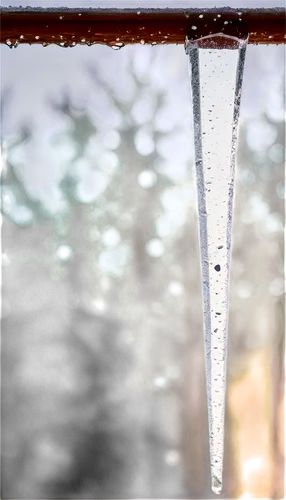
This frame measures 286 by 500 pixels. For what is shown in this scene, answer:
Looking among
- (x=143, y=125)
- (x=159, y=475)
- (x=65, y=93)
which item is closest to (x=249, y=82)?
(x=143, y=125)

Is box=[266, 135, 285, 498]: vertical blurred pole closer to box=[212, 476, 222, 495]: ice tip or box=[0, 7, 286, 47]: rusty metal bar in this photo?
box=[212, 476, 222, 495]: ice tip

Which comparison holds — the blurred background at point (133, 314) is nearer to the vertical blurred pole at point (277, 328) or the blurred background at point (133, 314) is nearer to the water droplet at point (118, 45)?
the vertical blurred pole at point (277, 328)

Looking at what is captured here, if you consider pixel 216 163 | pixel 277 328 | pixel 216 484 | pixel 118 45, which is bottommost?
pixel 277 328

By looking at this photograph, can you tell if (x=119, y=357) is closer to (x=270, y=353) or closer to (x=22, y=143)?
(x=270, y=353)

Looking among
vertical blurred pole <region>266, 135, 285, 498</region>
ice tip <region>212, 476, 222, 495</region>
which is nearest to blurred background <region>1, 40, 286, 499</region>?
vertical blurred pole <region>266, 135, 285, 498</region>

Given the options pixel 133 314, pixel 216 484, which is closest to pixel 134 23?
pixel 216 484

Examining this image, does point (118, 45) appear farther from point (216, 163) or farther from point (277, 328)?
point (277, 328)
